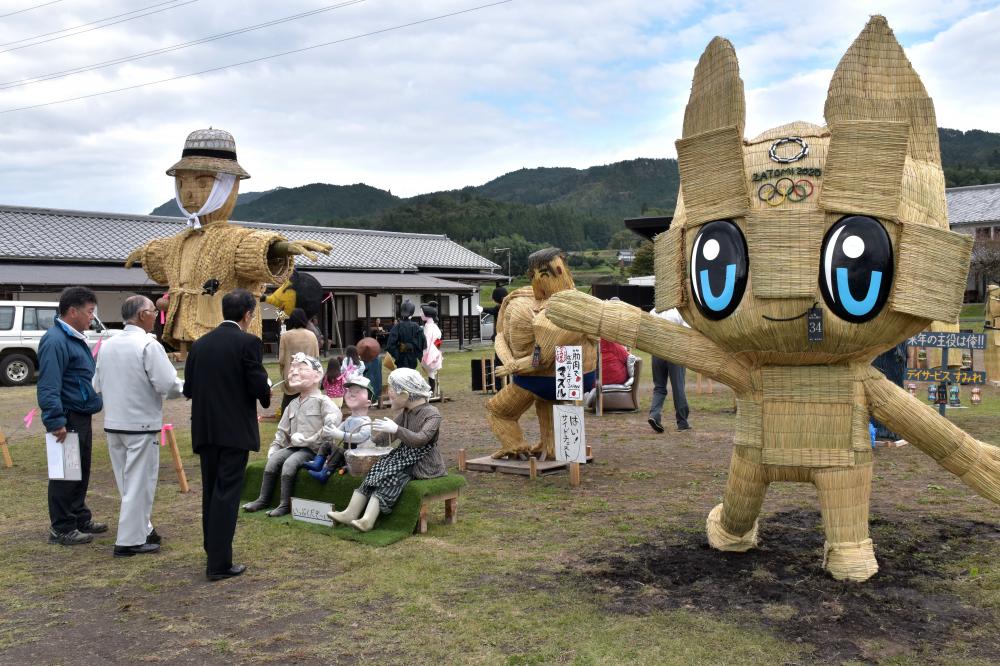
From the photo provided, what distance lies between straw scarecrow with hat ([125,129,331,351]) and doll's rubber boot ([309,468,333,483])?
2585 millimetres

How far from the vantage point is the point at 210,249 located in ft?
25.9

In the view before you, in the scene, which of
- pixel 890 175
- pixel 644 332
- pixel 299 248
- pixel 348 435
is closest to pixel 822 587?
pixel 644 332

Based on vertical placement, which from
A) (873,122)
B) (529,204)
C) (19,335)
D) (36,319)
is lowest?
(19,335)

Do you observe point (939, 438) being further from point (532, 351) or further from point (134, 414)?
point (134, 414)

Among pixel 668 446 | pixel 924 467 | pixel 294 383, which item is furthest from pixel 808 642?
pixel 668 446

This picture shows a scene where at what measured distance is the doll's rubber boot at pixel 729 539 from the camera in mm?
4762

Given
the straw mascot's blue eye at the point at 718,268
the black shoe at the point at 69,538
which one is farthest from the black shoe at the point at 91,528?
the straw mascot's blue eye at the point at 718,268

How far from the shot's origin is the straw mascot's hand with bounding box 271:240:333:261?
7.47 metres

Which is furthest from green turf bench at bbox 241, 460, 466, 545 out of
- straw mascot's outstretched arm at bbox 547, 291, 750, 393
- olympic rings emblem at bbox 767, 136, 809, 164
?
olympic rings emblem at bbox 767, 136, 809, 164

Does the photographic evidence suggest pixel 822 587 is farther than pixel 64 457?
No

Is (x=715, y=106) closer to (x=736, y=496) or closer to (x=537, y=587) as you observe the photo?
(x=736, y=496)

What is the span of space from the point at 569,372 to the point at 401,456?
190cm

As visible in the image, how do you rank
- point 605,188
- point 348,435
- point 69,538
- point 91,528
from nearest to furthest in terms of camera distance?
point 69,538 < point 348,435 < point 91,528 < point 605,188

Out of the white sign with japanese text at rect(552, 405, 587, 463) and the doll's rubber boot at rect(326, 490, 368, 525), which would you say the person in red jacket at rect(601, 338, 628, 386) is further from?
the doll's rubber boot at rect(326, 490, 368, 525)
